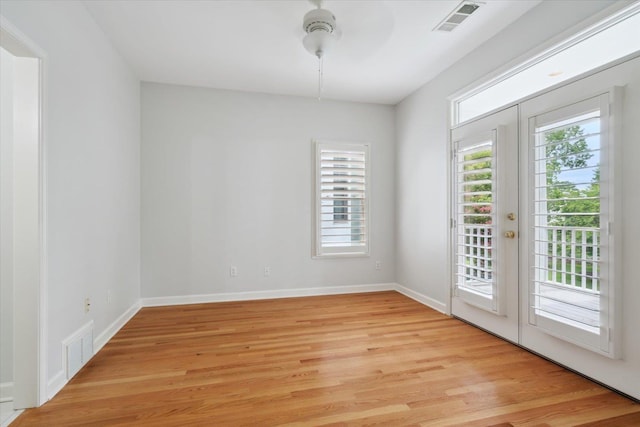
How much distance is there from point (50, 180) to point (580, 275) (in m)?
3.57

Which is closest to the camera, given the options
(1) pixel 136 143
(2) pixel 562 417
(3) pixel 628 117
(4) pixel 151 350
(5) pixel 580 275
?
(2) pixel 562 417

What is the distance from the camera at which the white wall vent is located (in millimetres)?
2154

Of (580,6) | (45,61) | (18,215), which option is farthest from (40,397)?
(580,6)

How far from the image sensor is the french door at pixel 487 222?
2748mm

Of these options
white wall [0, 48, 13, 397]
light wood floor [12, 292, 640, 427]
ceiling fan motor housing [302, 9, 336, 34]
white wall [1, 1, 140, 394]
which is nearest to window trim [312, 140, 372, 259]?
light wood floor [12, 292, 640, 427]

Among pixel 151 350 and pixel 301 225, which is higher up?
pixel 301 225

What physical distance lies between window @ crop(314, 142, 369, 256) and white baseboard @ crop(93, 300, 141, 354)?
2339 millimetres

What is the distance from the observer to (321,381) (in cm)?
215

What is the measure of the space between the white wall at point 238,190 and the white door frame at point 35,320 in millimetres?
2054

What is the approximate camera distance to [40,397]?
1.87 meters

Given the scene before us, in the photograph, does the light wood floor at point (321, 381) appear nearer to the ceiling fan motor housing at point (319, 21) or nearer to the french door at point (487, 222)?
the french door at point (487, 222)

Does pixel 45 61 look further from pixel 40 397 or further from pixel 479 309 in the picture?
pixel 479 309

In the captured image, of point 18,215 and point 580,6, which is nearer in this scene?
point 18,215

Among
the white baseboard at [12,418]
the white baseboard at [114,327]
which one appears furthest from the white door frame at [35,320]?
the white baseboard at [114,327]
